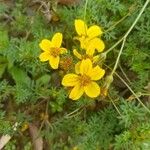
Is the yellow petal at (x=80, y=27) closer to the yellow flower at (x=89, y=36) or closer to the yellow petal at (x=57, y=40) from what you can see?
the yellow flower at (x=89, y=36)

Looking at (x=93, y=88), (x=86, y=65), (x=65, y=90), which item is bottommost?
(x=65, y=90)

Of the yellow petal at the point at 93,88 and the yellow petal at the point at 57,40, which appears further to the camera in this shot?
the yellow petal at the point at 57,40

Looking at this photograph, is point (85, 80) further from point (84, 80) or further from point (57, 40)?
point (57, 40)

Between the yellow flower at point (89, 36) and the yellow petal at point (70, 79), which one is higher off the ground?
the yellow flower at point (89, 36)

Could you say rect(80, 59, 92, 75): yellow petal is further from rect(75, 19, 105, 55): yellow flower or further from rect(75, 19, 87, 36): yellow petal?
rect(75, 19, 87, 36): yellow petal

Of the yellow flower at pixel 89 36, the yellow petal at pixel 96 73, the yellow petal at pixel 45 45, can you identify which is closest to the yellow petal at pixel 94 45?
the yellow flower at pixel 89 36

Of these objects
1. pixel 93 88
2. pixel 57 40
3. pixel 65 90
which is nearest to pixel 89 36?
pixel 57 40
